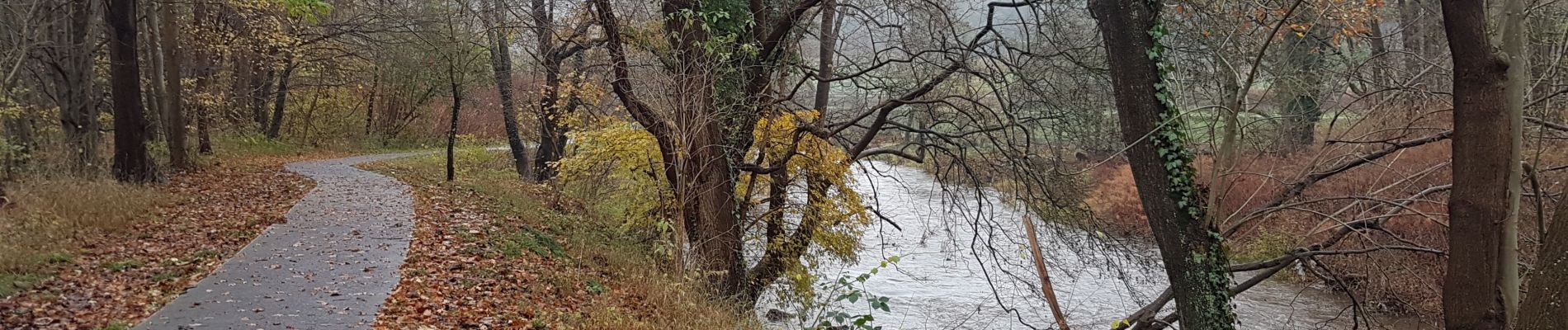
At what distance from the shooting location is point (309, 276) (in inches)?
304

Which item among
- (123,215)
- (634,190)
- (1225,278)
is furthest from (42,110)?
(1225,278)

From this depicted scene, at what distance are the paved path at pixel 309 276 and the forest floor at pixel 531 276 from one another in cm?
24

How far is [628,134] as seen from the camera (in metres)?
11.6

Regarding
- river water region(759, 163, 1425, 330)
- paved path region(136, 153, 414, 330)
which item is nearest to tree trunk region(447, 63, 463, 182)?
paved path region(136, 153, 414, 330)

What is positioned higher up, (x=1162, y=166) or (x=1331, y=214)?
(x=1162, y=166)

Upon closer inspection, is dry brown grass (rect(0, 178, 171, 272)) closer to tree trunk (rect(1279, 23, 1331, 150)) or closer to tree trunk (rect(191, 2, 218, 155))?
tree trunk (rect(191, 2, 218, 155))

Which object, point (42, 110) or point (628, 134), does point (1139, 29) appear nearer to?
point (628, 134)

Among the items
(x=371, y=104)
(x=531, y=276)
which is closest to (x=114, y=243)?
(x=531, y=276)

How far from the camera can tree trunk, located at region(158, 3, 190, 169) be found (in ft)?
49.8

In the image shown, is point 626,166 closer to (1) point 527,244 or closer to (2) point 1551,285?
(1) point 527,244

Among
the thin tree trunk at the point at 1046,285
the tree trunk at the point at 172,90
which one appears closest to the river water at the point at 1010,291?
the thin tree trunk at the point at 1046,285

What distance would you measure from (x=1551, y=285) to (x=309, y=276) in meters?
8.63

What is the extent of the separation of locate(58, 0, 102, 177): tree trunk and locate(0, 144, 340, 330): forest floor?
1.28 meters

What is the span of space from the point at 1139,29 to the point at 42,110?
19.1m
